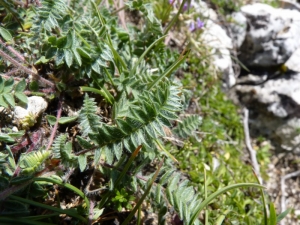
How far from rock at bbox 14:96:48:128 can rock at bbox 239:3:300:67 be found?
2.52 meters

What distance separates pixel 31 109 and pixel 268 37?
2747 mm

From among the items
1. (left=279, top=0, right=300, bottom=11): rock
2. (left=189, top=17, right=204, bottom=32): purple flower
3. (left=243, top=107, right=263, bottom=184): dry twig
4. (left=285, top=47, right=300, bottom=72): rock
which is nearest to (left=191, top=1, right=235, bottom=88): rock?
(left=189, top=17, right=204, bottom=32): purple flower

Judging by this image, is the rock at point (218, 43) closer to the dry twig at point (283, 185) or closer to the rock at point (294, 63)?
the rock at point (294, 63)

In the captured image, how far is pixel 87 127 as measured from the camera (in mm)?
1964

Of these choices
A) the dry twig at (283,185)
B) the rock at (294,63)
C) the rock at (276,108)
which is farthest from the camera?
the rock at (294,63)

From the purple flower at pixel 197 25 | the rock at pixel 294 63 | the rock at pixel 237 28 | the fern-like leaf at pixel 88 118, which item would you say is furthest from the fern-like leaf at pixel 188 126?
the rock at pixel 294 63

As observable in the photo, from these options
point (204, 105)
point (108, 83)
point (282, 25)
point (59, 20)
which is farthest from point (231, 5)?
point (59, 20)

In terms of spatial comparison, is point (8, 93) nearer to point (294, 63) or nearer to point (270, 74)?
point (270, 74)

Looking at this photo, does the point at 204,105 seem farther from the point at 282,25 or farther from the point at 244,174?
the point at 282,25

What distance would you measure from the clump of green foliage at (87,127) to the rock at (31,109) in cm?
4

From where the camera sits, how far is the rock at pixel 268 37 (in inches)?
151

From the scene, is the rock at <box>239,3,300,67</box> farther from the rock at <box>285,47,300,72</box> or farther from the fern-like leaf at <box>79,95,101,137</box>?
the fern-like leaf at <box>79,95,101,137</box>

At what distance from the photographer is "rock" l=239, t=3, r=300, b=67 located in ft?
12.6

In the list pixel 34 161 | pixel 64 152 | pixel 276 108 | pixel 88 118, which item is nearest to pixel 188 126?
pixel 88 118
